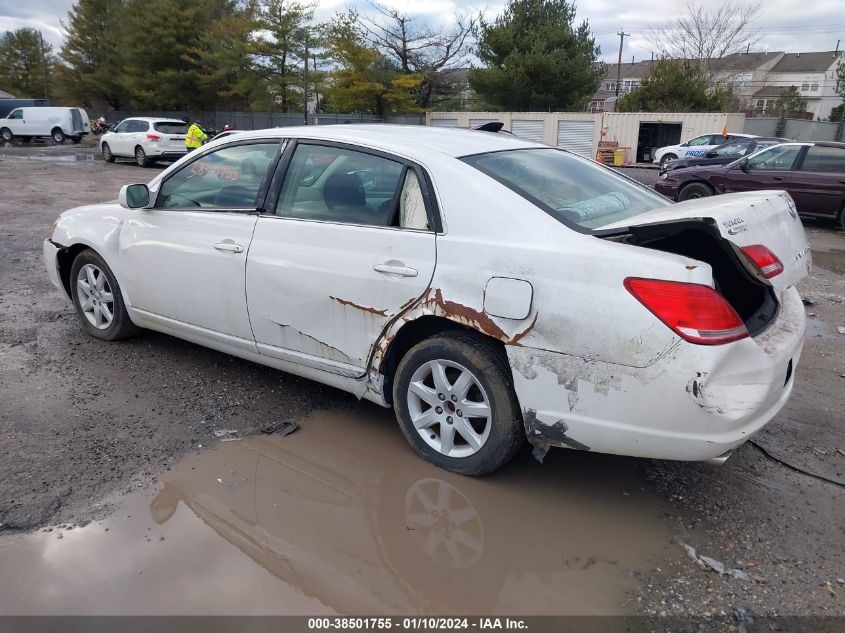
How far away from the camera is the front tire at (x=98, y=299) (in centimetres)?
479

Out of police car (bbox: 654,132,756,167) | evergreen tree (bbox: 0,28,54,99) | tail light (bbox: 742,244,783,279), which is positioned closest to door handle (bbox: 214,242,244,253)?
tail light (bbox: 742,244,783,279)

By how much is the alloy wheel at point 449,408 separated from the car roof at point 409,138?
1.12m

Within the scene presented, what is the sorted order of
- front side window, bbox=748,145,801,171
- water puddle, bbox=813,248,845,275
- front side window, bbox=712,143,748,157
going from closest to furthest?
water puddle, bbox=813,248,845,275
front side window, bbox=748,145,801,171
front side window, bbox=712,143,748,157

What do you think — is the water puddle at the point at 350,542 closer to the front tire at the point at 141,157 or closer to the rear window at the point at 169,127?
the rear window at the point at 169,127

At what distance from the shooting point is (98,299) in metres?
4.92

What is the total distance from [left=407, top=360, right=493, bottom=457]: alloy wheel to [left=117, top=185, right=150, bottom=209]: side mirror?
7.77 feet

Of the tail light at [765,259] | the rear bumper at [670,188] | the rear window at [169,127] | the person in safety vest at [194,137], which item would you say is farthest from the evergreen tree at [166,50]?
the tail light at [765,259]

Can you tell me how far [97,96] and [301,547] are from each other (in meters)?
55.6

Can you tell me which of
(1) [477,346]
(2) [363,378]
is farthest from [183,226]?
(1) [477,346]

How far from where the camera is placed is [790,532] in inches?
115

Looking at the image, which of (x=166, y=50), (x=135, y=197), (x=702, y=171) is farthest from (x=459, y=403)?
(x=166, y=50)

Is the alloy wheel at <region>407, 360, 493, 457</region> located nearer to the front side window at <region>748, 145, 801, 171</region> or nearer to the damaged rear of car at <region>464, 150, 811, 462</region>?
the damaged rear of car at <region>464, 150, 811, 462</region>

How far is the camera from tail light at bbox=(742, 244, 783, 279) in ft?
9.08

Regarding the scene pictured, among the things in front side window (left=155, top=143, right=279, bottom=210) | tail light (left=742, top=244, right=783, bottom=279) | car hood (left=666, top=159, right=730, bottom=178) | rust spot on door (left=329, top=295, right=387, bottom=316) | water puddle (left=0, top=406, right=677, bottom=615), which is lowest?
water puddle (left=0, top=406, right=677, bottom=615)
